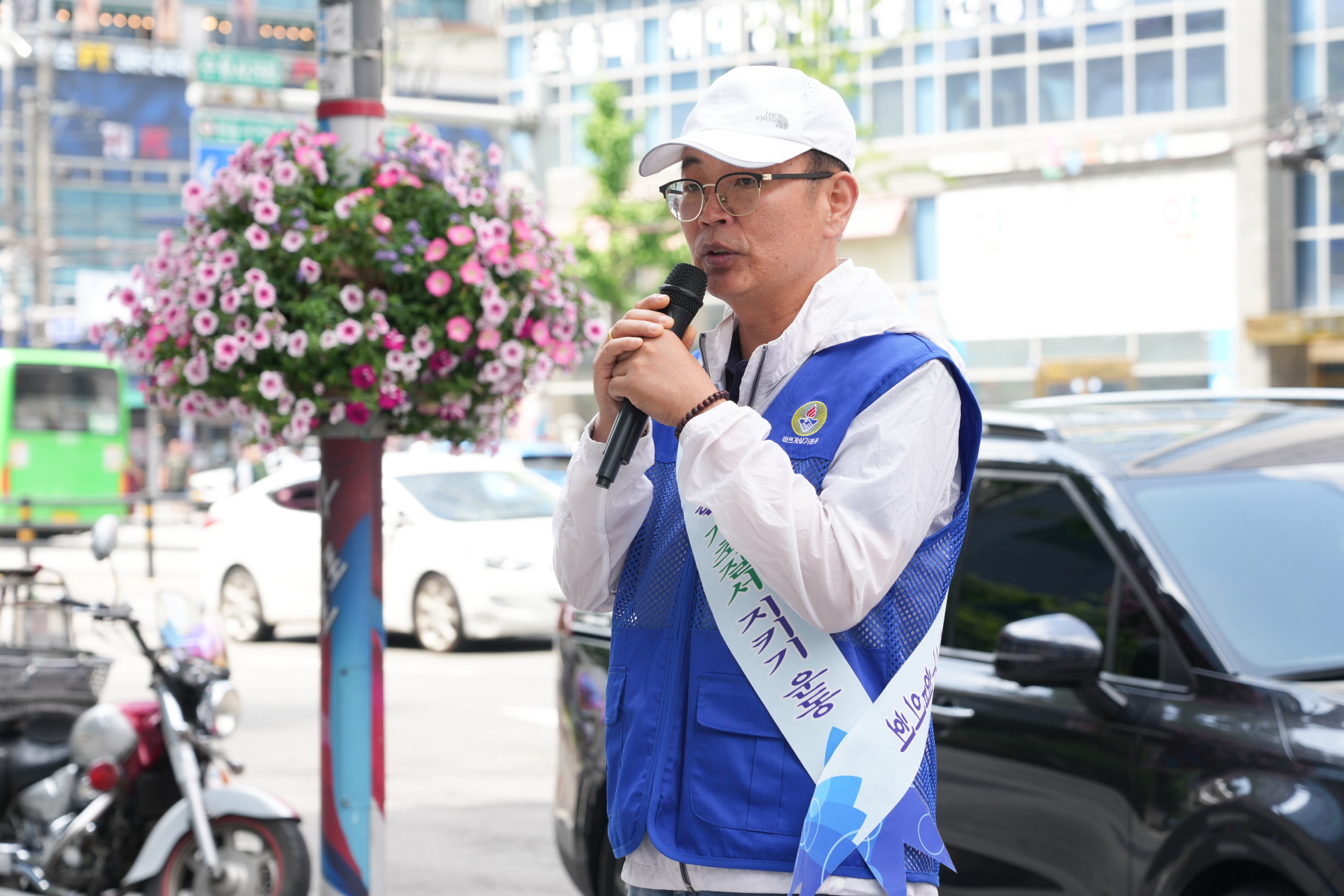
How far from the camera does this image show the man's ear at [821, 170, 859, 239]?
6.64ft

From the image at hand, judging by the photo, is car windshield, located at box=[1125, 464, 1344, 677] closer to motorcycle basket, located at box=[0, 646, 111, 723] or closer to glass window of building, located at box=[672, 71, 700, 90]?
motorcycle basket, located at box=[0, 646, 111, 723]

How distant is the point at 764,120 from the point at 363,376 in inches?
80.8

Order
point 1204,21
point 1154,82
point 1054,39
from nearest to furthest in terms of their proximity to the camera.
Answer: point 1204,21 → point 1154,82 → point 1054,39

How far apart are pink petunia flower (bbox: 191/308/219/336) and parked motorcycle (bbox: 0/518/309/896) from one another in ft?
3.94

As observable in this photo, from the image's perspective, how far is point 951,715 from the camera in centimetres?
355

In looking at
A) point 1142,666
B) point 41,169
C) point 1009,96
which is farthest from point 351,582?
point 41,169

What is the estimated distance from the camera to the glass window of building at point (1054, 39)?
30219 mm

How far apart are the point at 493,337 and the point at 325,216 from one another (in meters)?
0.53

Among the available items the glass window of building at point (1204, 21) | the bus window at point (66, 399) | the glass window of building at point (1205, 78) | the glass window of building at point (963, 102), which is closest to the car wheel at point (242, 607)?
the bus window at point (66, 399)

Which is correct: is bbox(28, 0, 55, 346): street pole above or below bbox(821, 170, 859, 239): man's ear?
above

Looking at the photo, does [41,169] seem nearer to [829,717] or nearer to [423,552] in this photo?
[423,552]

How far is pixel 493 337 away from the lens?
3.95m

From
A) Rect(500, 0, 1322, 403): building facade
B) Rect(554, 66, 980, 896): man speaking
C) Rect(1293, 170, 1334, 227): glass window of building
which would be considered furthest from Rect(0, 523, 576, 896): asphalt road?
Rect(1293, 170, 1334, 227): glass window of building

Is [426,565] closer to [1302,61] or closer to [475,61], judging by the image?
[1302,61]
